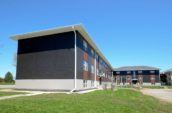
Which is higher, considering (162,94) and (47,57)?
(47,57)

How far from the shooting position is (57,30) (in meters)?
24.1

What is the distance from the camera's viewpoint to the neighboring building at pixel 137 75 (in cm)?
7788

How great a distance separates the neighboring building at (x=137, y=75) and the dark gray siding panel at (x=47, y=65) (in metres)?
62.5

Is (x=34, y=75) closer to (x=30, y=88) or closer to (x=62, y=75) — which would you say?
(x=30, y=88)

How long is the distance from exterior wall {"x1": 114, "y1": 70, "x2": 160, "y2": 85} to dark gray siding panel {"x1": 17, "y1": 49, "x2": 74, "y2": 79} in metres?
63.0

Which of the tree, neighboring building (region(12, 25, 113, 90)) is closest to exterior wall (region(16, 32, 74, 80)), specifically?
neighboring building (region(12, 25, 113, 90))

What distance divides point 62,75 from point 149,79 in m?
63.8

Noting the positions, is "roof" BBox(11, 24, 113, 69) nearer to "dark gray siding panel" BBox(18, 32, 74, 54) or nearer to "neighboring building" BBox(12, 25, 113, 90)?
"neighboring building" BBox(12, 25, 113, 90)

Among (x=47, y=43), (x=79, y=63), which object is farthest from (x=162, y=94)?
(x=47, y=43)

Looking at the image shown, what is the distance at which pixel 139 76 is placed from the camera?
263 feet

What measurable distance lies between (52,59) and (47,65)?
1178mm

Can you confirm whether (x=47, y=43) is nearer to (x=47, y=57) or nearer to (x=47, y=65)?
(x=47, y=57)

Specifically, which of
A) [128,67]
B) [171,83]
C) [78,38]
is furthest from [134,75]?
[78,38]

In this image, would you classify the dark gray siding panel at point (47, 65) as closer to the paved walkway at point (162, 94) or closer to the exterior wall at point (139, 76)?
the paved walkway at point (162, 94)
